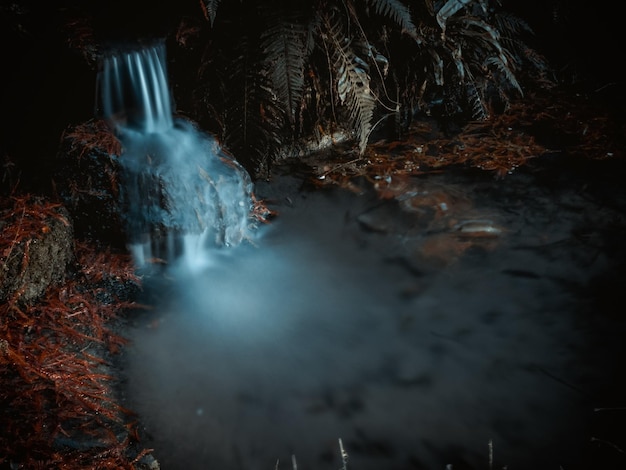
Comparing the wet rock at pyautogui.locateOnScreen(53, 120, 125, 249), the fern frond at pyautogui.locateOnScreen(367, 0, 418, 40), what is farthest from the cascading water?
the fern frond at pyautogui.locateOnScreen(367, 0, 418, 40)

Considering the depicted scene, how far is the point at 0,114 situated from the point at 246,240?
1694mm

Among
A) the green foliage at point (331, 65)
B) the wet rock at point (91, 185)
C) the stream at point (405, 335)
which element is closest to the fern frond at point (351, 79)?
the green foliage at point (331, 65)

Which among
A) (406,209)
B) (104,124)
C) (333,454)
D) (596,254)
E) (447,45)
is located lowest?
(333,454)

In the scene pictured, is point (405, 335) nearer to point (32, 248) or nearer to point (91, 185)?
point (32, 248)

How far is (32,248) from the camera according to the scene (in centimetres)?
203

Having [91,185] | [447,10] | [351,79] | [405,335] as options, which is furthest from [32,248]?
[447,10]

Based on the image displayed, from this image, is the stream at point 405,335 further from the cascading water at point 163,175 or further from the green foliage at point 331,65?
the green foliage at point 331,65

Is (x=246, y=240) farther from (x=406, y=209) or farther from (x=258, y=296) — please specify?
(x=406, y=209)

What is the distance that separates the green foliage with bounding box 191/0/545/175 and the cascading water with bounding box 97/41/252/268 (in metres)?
0.27

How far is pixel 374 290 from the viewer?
2453 mm

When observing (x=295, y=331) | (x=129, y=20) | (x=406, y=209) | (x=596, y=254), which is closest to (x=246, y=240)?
(x=295, y=331)

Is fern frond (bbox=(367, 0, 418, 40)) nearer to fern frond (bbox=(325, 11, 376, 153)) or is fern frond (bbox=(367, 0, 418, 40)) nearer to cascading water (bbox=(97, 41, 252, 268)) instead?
fern frond (bbox=(325, 11, 376, 153))

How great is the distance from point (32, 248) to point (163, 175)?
87 cm

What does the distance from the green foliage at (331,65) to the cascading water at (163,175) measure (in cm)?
27
